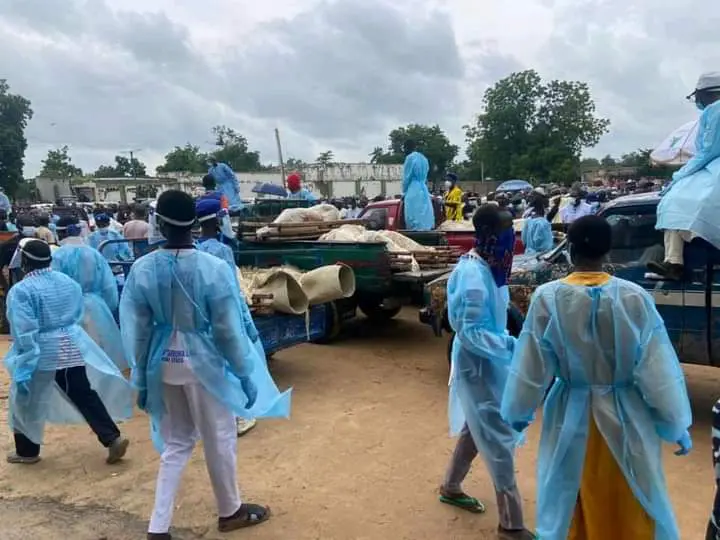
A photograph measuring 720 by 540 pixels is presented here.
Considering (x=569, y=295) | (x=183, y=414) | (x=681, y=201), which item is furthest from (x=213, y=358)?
(x=681, y=201)

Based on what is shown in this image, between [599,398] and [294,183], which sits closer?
[599,398]

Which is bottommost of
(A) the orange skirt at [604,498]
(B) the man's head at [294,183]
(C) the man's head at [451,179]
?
(A) the orange skirt at [604,498]

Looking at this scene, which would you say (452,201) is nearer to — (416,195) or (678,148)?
(416,195)

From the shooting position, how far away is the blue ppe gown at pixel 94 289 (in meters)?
6.14

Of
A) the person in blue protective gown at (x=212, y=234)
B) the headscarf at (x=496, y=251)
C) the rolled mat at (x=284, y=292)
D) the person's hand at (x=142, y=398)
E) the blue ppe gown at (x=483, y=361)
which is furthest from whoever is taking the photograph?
the rolled mat at (x=284, y=292)

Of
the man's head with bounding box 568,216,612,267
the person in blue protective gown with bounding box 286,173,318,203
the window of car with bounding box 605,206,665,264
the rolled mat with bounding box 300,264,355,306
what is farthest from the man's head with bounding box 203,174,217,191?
the man's head with bounding box 568,216,612,267

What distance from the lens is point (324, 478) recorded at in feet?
15.4

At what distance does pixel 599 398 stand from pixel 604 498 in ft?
1.41

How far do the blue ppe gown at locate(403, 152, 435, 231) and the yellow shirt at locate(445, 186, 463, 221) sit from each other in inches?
89.3

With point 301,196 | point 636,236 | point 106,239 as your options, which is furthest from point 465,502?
point 301,196

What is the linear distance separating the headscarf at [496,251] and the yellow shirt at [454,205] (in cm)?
980

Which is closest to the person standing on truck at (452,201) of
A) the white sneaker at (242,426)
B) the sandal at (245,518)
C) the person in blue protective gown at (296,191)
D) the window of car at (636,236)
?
the person in blue protective gown at (296,191)

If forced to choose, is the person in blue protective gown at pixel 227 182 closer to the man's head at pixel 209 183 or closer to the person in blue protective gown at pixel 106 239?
the man's head at pixel 209 183

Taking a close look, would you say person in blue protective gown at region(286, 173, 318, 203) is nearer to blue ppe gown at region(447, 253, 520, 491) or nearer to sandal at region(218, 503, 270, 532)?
sandal at region(218, 503, 270, 532)
